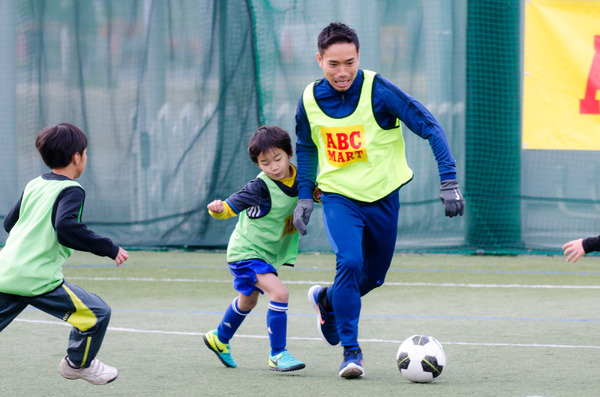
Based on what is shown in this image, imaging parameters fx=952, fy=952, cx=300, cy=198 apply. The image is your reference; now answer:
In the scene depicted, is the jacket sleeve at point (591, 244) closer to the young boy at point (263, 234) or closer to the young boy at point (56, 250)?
the young boy at point (263, 234)

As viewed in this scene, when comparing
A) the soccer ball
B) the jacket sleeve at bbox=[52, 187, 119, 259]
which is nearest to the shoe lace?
the soccer ball

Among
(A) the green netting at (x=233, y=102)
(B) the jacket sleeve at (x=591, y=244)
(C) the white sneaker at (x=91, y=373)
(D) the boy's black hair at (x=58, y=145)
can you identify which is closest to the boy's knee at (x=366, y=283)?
(B) the jacket sleeve at (x=591, y=244)

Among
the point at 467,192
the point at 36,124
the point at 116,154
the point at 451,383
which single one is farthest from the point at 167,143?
the point at 451,383

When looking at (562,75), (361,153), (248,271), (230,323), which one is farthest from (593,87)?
(230,323)

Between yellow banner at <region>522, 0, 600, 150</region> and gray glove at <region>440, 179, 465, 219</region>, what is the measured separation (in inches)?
246

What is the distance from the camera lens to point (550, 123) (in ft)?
35.7

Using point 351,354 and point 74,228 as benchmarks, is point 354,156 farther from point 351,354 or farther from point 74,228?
point 74,228

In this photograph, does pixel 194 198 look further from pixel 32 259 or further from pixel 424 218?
pixel 32 259

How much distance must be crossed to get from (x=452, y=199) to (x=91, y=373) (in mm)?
2001

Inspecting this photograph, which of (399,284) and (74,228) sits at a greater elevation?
(74,228)

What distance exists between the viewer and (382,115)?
5.29m

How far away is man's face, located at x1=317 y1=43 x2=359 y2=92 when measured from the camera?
521cm

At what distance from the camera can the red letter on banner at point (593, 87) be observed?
35.1 ft

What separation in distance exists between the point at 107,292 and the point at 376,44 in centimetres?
468
